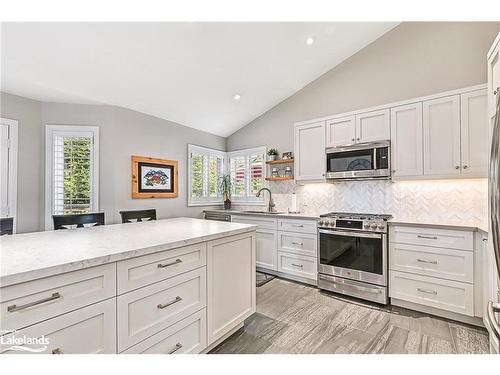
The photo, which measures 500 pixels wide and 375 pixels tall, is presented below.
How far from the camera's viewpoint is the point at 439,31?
9.53 feet

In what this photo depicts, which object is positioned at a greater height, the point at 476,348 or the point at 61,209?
the point at 61,209

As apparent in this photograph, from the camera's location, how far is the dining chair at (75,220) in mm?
2068

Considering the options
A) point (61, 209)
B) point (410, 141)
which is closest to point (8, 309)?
point (61, 209)

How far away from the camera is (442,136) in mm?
2635

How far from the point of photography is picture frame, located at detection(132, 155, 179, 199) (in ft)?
11.4

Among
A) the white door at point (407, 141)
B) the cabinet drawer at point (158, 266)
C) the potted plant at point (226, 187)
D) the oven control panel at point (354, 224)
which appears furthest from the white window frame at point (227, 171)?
the cabinet drawer at point (158, 266)

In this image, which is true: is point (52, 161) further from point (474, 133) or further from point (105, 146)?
point (474, 133)

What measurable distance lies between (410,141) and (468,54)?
1146 mm

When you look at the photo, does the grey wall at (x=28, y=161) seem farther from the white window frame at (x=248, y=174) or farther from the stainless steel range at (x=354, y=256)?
the stainless steel range at (x=354, y=256)

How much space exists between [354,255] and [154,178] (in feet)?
9.82

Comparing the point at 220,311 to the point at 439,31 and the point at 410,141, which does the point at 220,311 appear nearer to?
the point at 410,141

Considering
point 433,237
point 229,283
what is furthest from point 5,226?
point 433,237

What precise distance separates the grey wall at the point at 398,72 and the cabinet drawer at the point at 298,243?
5.07 ft
